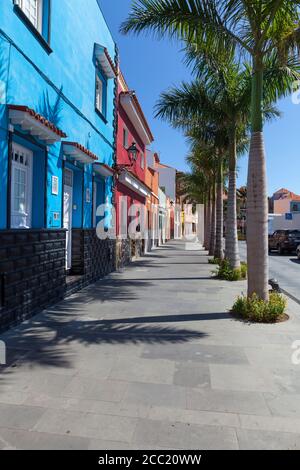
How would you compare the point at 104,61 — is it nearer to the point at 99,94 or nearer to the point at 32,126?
the point at 99,94

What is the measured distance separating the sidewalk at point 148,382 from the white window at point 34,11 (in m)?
4.89

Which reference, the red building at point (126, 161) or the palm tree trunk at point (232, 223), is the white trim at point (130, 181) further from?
the palm tree trunk at point (232, 223)

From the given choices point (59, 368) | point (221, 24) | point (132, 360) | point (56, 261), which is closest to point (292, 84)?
point (221, 24)

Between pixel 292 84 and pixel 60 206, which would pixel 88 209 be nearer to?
pixel 60 206

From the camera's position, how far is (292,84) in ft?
27.3

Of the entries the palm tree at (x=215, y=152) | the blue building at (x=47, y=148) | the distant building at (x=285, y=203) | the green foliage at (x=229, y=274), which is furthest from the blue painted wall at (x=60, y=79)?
the distant building at (x=285, y=203)

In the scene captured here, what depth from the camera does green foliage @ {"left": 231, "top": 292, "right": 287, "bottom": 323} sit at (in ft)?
20.9

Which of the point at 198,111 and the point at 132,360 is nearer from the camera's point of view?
the point at 132,360

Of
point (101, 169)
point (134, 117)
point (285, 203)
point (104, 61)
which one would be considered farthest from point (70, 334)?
point (285, 203)

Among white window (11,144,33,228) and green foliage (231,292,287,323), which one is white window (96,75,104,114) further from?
green foliage (231,292,287,323)

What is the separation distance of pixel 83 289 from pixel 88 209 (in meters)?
2.23

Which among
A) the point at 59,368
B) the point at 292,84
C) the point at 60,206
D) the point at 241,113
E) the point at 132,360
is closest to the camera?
the point at 59,368

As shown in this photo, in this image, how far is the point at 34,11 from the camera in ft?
22.0

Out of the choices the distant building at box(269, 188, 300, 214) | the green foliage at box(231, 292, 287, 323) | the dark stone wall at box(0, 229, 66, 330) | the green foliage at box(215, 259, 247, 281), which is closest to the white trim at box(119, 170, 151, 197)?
the green foliage at box(215, 259, 247, 281)
